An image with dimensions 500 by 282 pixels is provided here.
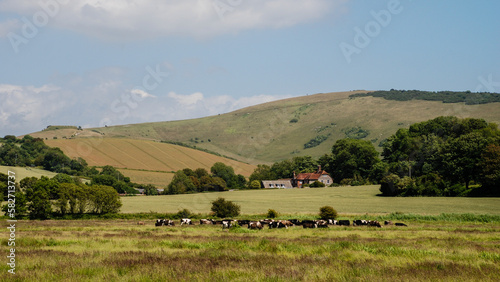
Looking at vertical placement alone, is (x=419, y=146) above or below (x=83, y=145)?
below

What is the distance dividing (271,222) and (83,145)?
137 m

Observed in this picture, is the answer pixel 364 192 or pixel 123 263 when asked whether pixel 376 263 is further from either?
pixel 364 192

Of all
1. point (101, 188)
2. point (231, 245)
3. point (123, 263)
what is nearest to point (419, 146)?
point (101, 188)

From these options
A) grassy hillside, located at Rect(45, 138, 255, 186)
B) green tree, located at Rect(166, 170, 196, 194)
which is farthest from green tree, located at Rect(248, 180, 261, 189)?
grassy hillside, located at Rect(45, 138, 255, 186)

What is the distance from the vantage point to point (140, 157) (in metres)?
163

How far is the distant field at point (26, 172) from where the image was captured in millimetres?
106037

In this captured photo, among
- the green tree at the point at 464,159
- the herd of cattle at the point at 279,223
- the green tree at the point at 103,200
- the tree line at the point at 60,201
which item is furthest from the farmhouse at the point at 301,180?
the herd of cattle at the point at 279,223

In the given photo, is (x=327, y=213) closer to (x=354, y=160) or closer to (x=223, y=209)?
(x=223, y=209)

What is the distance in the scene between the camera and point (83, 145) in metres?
164

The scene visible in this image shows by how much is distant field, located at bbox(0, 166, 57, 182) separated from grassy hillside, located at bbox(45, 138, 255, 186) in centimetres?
1822

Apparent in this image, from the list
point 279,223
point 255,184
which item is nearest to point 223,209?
point 279,223

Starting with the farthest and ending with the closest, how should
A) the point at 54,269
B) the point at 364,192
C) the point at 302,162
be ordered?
the point at 302,162, the point at 364,192, the point at 54,269

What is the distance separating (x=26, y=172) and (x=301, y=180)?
77849 millimetres

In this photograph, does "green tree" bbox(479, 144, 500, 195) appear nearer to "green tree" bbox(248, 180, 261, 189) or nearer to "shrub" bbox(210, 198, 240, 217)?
"shrub" bbox(210, 198, 240, 217)
